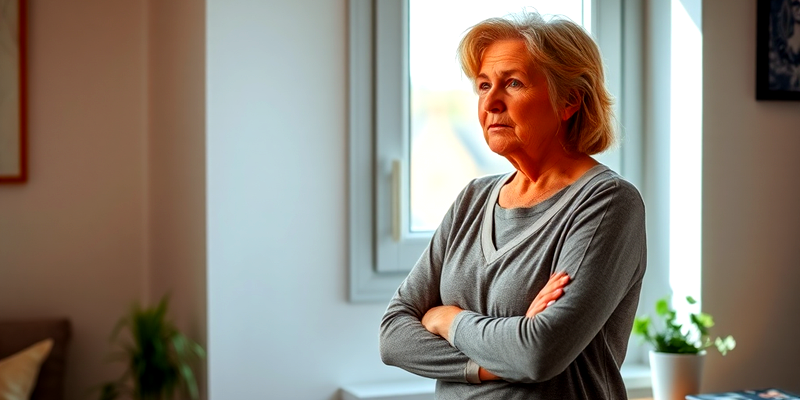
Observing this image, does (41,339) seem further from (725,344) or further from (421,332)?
(725,344)

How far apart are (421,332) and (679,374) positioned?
1205mm

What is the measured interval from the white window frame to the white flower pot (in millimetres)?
819

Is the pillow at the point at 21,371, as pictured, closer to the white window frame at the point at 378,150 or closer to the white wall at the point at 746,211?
the white window frame at the point at 378,150

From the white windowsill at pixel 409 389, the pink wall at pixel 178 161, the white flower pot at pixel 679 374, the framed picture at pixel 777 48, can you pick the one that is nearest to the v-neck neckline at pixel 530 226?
the white windowsill at pixel 409 389

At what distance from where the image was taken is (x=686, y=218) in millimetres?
2908

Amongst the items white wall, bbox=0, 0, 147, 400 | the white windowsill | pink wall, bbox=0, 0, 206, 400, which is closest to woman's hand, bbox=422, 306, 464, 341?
the white windowsill

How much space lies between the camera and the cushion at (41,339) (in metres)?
2.94

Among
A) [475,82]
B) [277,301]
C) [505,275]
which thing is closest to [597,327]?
[505,275]

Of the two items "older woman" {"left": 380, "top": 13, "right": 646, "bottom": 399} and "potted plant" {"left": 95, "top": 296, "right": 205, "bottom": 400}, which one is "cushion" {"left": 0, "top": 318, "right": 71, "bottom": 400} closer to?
"potted plant" {"left": 95, "top": 296, "right": 205, "bottom": 400}

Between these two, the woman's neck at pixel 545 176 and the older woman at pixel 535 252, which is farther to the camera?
the woman's neck at pixel 545 176

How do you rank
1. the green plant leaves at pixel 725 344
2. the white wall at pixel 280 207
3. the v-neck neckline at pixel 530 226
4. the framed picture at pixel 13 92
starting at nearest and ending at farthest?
the v-neck neckline at pixel 530 226 < the white wall at pixel 280 207 < the green plant leaves at pixel 725 344 < the framed picture at pixel 13 92

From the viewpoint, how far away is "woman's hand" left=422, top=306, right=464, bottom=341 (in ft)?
5.83

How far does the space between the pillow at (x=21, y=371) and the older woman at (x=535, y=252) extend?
4.85ft

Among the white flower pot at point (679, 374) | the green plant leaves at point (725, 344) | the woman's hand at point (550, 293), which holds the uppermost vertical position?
the woman's hand at point (550, 293)
